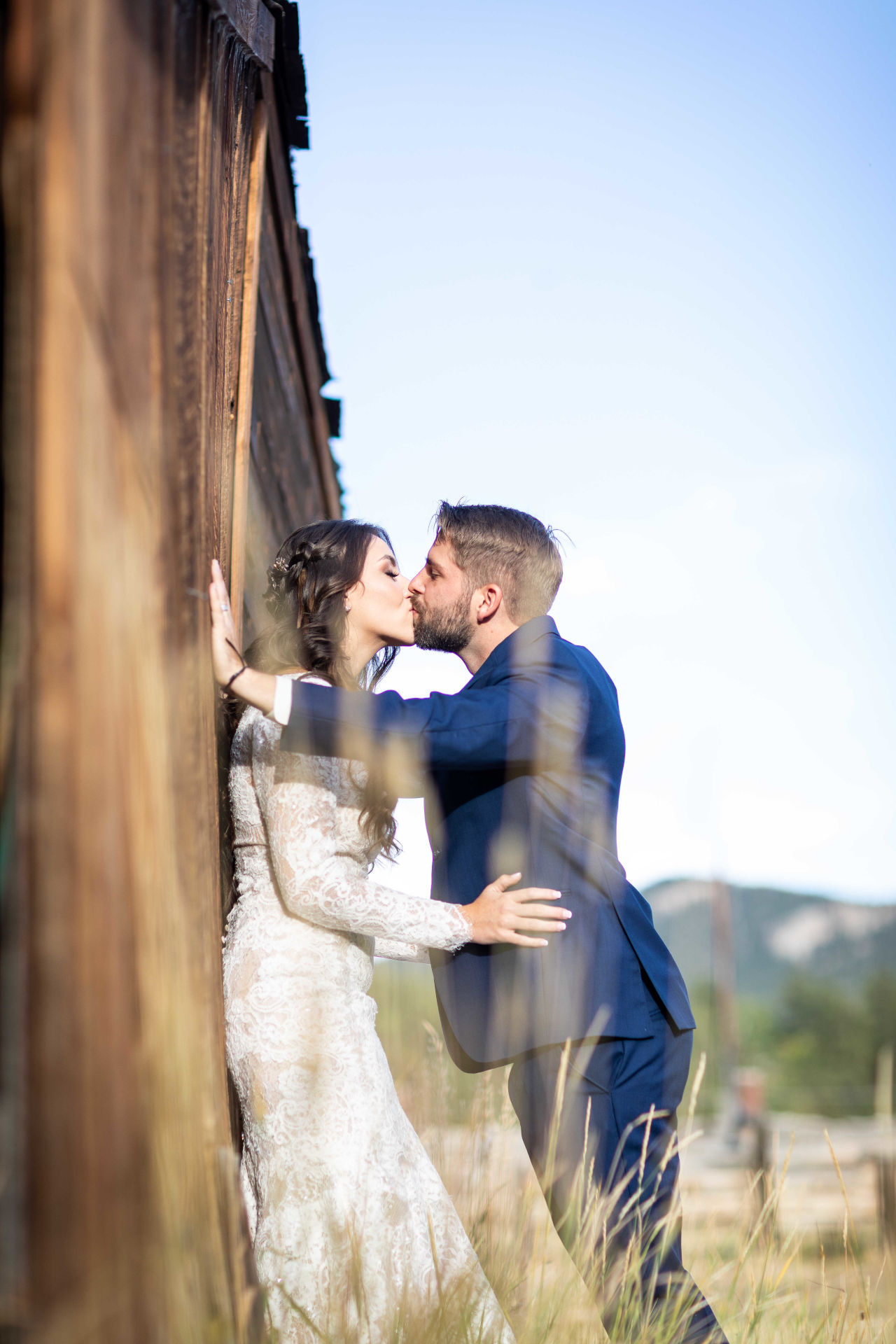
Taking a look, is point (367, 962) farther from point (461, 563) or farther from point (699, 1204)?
point (699, 1204)

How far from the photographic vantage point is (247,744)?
2.42 metres

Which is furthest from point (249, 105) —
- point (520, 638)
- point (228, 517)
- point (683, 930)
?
point (683, 930)

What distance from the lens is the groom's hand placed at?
2053 millimetres

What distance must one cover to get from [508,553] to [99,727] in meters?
1.91

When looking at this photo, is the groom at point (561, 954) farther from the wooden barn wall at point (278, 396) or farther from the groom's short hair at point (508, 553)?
the wooden barn wall at point (278, 396)

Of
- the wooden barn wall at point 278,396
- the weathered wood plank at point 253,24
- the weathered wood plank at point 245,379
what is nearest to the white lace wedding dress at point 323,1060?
the weathered wood plank at point 245,379

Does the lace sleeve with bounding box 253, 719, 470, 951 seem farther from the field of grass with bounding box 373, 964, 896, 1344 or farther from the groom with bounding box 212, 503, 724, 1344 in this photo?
the field of grass with bounding box 373, 964, 896, 1344

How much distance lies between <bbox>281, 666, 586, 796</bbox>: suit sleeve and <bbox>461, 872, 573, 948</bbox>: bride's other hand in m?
0.28

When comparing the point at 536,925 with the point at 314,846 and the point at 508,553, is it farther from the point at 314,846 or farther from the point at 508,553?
the point at 508,553

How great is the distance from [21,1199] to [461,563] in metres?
2.12

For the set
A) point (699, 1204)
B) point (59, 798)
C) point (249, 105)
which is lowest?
point (699, 1204)

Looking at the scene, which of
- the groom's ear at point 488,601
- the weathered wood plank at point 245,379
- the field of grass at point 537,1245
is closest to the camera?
the field of grass at point 537,1245

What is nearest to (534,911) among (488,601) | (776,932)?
(488,601)

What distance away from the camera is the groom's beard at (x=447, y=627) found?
2.85 meters
